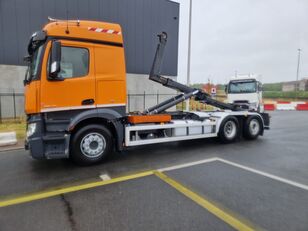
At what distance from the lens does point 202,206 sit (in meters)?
3.37

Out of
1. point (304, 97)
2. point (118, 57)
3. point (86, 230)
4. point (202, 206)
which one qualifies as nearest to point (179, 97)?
point (118, 57)

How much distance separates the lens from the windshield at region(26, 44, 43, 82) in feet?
15.6

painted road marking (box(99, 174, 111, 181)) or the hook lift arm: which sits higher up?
the hook lift arm

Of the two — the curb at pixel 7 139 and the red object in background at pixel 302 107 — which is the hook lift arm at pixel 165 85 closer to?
the curb at pixel 7 139

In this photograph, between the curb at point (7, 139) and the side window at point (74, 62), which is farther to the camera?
the curb at point (7, 139)

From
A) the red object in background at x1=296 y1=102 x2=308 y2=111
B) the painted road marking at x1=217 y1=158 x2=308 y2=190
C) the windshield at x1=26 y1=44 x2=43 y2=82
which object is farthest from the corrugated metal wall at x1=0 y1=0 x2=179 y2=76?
the red object in background at x1=296 y1=102 x2=308 y2=111

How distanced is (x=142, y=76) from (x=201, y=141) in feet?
36.2

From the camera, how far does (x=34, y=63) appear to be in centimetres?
495

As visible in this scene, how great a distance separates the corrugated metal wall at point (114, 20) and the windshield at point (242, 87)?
5753 millimetres

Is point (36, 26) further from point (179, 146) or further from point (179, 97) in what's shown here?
point (179, 146)

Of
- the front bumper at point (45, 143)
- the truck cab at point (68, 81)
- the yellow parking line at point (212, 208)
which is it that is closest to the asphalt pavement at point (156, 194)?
the yellow parking line at point (212, 208)

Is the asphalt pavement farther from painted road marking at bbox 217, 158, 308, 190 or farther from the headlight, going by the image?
the headlight

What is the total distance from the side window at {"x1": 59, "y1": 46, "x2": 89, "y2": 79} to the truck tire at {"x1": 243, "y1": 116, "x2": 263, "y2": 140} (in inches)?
249

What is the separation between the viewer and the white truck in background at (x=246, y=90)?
1543 cm
